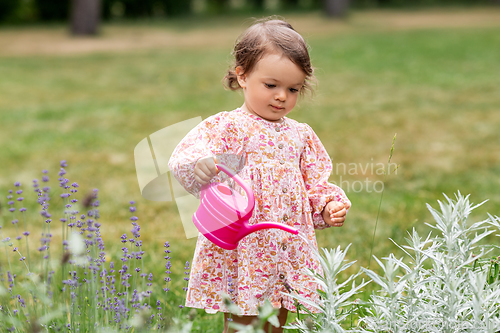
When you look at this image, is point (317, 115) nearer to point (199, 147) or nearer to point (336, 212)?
point (336, 212)

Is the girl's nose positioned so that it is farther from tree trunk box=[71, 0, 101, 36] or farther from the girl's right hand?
tree trunk box=[71, 0, 101, 36]

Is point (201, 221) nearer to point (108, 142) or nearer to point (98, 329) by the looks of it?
point (98, 329)

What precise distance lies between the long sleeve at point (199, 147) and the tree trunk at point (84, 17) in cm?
1792

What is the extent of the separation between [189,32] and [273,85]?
19994 millimetres

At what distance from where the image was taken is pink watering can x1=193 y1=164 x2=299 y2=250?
185cm

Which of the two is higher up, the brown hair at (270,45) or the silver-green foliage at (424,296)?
the brown hair at (270,45)

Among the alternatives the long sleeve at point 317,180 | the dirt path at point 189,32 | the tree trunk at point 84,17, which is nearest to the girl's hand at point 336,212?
the long sleeve at point 317,180

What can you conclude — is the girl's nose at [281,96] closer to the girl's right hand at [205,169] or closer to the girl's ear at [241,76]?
the girl's ear at [241,76]

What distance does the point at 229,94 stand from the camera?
10.0 m

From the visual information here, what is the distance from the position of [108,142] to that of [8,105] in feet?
12.1

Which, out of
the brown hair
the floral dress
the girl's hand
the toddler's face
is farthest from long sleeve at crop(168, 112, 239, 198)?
the girl's hand

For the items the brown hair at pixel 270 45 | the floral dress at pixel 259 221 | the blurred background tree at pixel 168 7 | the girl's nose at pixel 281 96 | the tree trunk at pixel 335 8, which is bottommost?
the blurred background tree at pixel 168 7

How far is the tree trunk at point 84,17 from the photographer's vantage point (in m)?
18.6

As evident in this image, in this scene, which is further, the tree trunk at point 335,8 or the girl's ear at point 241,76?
the tree trunk at point 335,8
